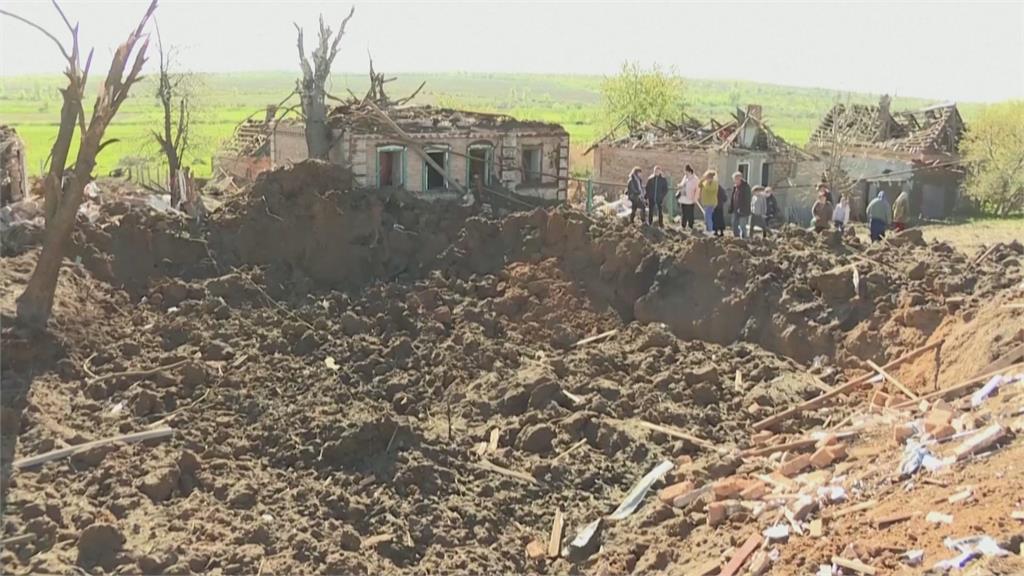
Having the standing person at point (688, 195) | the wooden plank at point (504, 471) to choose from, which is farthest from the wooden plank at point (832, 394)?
the standing person at point (688, 195)

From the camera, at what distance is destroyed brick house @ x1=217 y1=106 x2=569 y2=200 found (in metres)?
19.8

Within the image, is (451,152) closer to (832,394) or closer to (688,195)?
(688,195)

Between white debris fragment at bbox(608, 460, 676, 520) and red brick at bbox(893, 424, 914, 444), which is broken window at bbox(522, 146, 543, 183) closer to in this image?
white debris fragment at bbox(608, 460, 676, 520)

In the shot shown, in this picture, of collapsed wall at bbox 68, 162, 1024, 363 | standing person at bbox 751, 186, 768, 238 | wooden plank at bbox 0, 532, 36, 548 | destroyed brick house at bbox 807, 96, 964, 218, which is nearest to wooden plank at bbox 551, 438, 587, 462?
collapsed wall at bbox 68, 162, 1024, 363

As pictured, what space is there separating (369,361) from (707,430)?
16.0 feet

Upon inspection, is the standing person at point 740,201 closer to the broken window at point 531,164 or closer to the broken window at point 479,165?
the broken window at point 531,164

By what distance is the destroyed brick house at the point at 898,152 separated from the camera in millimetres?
37906

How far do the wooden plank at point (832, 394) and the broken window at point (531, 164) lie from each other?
407 inches

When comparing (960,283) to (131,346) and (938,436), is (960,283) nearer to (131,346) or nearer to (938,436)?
(938,436)

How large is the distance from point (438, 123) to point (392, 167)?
1408mm

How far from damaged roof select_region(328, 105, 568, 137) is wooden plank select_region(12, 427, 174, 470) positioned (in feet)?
30.9

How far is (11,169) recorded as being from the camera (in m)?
18.9

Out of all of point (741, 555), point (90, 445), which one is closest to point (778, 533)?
point (741, 555)

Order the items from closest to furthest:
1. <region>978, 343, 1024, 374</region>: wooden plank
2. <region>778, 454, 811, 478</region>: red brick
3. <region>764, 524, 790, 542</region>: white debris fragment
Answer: <region>764, 524, 790, 542</region>: white debris fragment < <region>778, 454, 811, 478</region>: red brick < <region>978, 343, 1024, 374</region>: wooden plank
